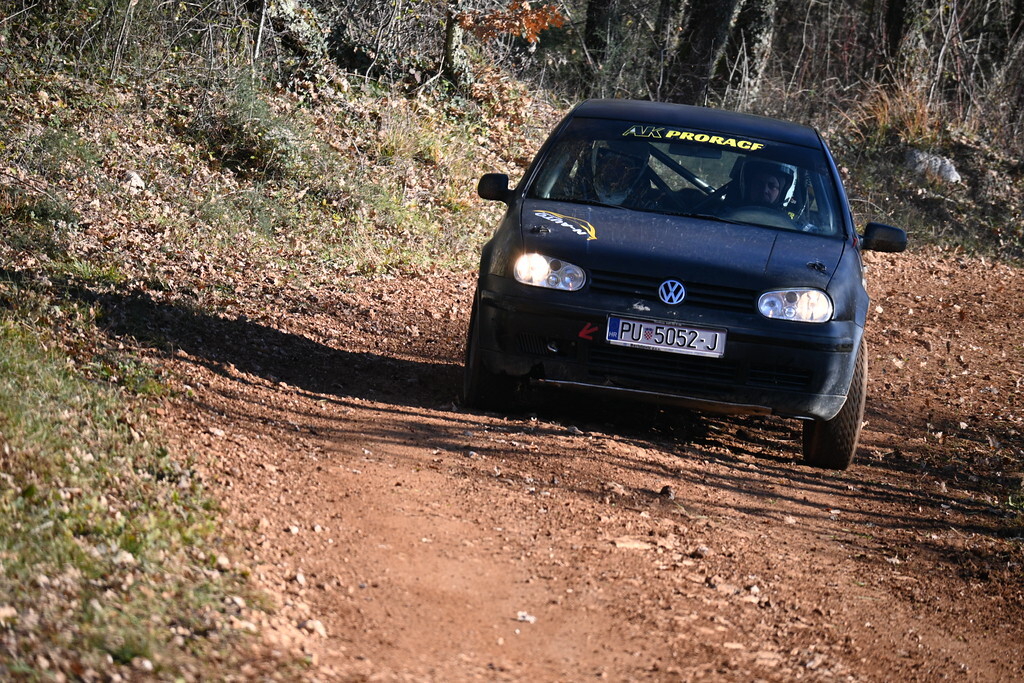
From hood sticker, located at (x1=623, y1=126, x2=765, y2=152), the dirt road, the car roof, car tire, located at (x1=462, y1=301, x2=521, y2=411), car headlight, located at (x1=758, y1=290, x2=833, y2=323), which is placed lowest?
the dirt road

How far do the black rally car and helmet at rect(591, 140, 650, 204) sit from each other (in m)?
0.09

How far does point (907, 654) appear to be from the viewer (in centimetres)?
386

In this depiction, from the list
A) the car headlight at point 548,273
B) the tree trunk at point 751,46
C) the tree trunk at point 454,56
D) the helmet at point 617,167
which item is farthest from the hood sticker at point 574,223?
the tree trunk at point 751,46

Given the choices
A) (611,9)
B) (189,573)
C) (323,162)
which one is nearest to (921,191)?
(611,9)

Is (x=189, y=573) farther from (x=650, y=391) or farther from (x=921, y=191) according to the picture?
(x=921, y=191)

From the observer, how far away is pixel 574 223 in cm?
588

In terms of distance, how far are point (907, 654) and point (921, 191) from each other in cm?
1320

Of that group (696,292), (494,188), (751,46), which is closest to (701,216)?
(696,292)

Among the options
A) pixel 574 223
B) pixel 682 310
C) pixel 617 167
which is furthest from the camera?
pixel 617 167

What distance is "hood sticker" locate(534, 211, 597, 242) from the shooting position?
5727mm

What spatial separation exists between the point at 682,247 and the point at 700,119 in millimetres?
1592

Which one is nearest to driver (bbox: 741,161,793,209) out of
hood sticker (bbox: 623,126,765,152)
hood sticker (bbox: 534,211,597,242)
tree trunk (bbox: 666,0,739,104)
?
hood sticker (bbox: 623,126,765,152)

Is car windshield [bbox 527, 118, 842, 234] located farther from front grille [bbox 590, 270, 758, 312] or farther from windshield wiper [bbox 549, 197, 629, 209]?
front grille [bbox 590, 270, 758, 312]

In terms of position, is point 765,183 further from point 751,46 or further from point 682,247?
point 751,46
